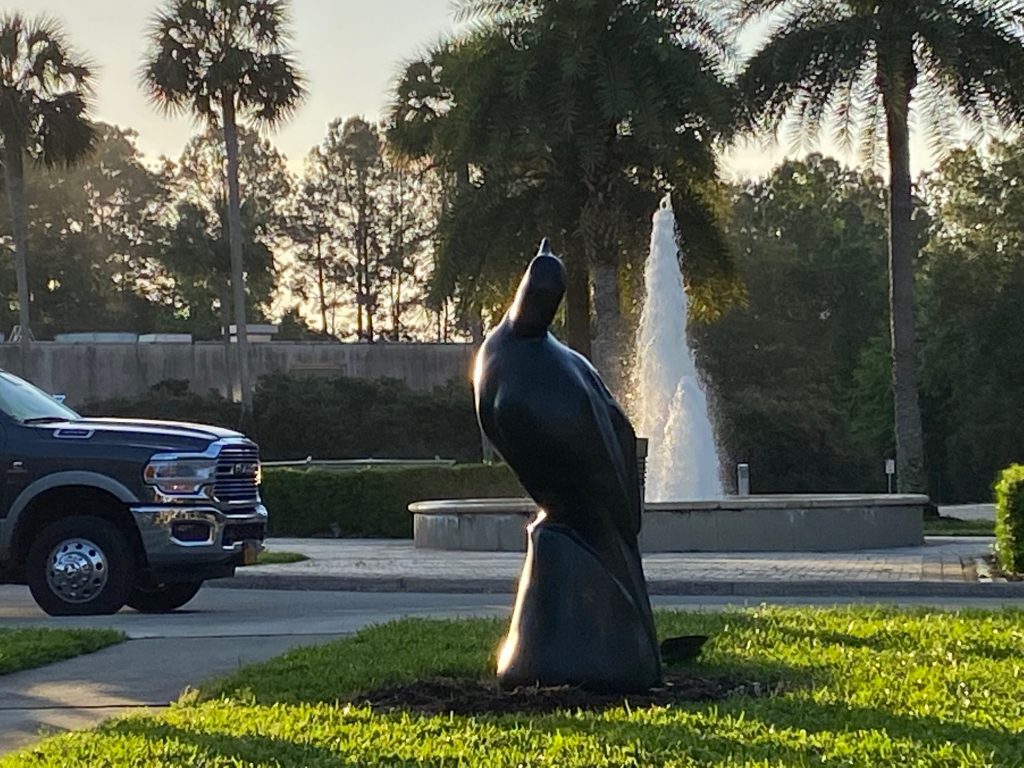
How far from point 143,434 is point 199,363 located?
130 ft

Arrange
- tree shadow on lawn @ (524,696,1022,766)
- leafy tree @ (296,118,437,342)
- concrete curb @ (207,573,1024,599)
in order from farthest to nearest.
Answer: leafy tree @ (296,118,437,342) < concrete curb @ (207,573,1024,599) < tree shadow on lawn @ (524,696,1022,766)

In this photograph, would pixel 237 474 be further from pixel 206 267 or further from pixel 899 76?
pixel 206 267

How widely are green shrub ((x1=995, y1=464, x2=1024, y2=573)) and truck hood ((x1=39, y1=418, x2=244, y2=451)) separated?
26.1 ft

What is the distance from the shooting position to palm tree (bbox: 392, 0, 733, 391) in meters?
29.0

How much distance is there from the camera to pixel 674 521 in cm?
2258

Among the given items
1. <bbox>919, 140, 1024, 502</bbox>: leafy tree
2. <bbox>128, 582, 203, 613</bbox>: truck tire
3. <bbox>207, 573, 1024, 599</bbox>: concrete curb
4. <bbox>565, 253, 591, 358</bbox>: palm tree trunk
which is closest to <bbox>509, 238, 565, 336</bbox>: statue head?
<bbox>128, 582, 203, 613</bbox>: truck tire

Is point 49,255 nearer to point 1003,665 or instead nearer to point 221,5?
point 221,5

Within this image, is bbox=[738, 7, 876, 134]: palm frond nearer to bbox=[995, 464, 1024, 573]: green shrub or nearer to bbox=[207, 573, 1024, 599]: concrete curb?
bbox=[995, 464, 1024, 573]: green shrub

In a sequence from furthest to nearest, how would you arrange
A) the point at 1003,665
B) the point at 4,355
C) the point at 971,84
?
the point at 4,355 < the point at 971,84 < the point at 1003,665

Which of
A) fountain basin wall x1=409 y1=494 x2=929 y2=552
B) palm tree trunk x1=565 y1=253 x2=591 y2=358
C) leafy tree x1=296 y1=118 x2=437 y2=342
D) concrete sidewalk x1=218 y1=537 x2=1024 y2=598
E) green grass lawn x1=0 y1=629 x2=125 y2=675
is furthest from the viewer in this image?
leafy tree x1=296 y1=118 x2=437 y2=342

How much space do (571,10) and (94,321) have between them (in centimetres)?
5071

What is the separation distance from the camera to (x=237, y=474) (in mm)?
14234

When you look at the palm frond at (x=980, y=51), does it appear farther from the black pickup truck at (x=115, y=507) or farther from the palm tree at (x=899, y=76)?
the black pickup truck at (x=115, y=507)

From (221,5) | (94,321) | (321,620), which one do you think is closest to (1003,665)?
(321,620)
